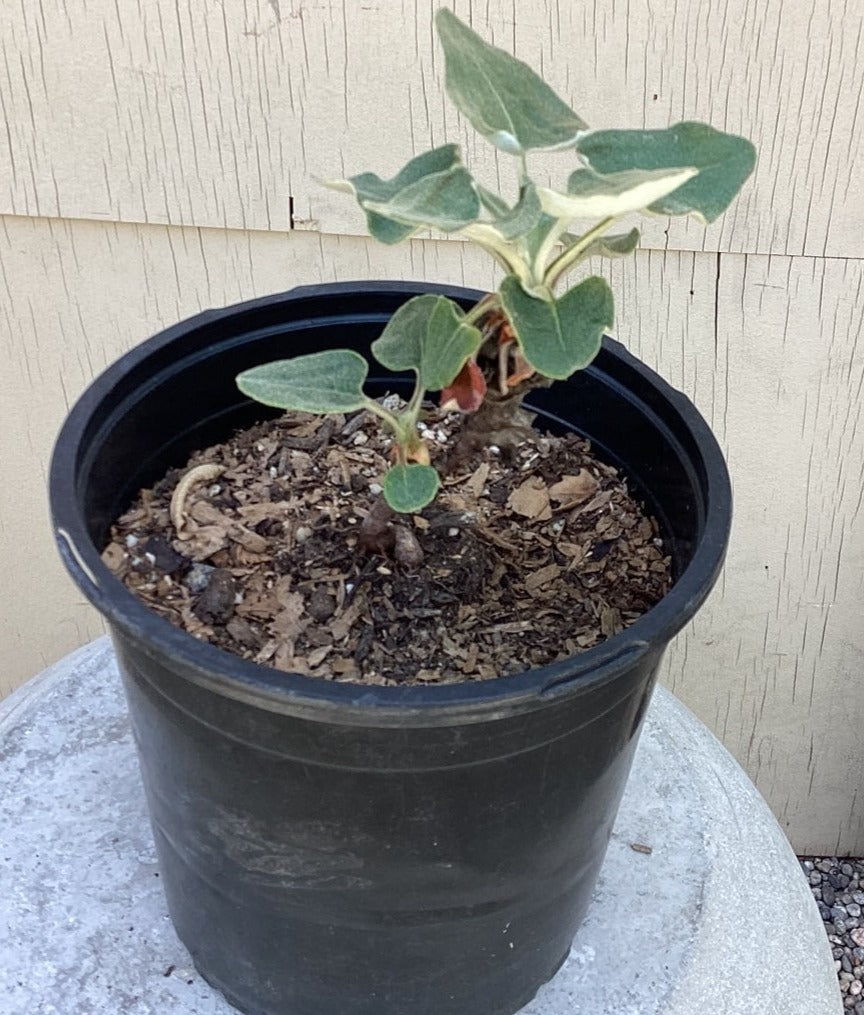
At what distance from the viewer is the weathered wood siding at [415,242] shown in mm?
1067


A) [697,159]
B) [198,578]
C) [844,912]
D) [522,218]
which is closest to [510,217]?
[522,218]

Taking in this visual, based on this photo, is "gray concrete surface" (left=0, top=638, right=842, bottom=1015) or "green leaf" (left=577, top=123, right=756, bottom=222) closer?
"green leaf" (left=577, top=123, right=756, bottom=222)

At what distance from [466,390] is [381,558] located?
18 centimetres

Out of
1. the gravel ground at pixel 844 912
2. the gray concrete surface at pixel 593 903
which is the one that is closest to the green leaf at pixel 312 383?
the gray concrete surface at pixel 593 903

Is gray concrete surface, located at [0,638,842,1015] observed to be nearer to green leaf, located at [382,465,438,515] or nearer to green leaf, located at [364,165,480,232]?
green leaf, located at [382,465,438,515]

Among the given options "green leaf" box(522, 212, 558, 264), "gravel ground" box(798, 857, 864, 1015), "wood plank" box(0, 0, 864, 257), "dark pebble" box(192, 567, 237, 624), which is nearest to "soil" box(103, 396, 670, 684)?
"dark pebble" box(192, 567, 237, 624)

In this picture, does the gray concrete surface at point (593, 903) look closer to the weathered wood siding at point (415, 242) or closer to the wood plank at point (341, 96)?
the weathered wood siding at point (415, 242)

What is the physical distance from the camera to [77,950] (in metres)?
0.84

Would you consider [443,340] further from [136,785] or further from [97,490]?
[136,785]

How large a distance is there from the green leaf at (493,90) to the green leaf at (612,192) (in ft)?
0.20

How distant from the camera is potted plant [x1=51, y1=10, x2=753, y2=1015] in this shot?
58 centimetres

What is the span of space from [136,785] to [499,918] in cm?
39

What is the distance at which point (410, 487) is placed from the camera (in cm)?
64

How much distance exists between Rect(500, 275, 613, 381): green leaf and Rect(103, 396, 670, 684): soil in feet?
0.74
